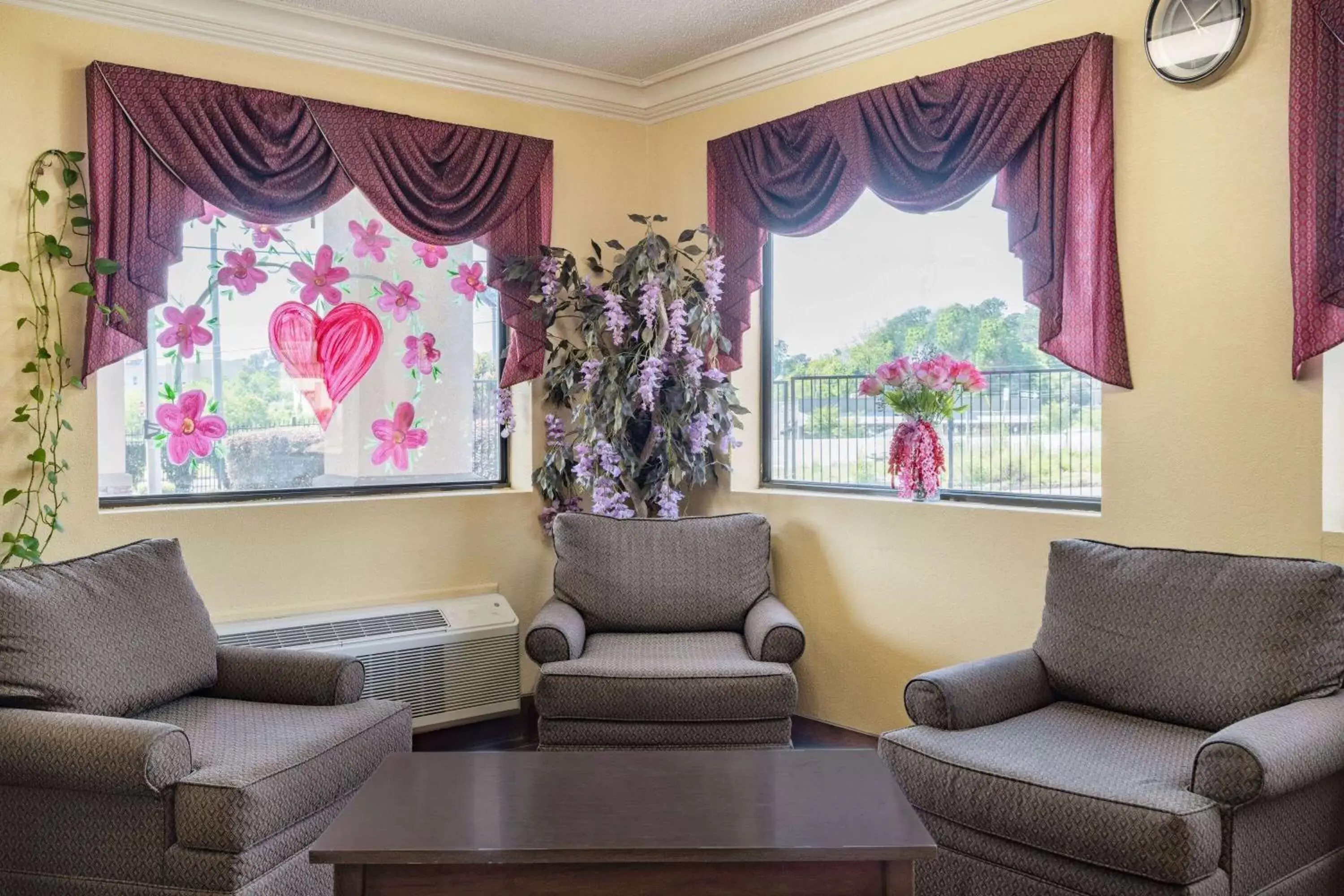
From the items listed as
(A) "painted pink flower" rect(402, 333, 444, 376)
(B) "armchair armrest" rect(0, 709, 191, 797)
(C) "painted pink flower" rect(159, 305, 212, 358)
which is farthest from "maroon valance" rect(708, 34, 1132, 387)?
(B) "armchair armrest" rect(0, 709, 191, 797)

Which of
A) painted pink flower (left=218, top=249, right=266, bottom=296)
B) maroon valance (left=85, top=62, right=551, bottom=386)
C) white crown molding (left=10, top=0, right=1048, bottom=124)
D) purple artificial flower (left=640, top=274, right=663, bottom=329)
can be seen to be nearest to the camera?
maroon valance (left=85, top=62, right=551, bottom=386)

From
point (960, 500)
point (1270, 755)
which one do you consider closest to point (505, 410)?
point (960, 500)

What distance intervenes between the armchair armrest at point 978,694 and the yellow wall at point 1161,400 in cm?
59

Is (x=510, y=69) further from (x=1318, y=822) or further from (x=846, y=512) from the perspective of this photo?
(x=1318, y=822)

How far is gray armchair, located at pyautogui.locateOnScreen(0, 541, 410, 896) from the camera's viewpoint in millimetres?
2254

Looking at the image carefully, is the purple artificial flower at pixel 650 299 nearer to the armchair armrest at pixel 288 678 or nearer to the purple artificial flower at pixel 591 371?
the purple artificial flower at pixel 591 371

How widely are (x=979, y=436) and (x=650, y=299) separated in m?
1.33

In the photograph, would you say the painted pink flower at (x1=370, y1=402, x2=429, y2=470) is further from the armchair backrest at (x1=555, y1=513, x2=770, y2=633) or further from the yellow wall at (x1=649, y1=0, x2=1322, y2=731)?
the yellow wall at (x1=649, y1=0, x2=1322, y2=731)

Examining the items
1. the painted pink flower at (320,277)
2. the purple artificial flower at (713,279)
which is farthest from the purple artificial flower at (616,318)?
the painted pink flower at (320,277)

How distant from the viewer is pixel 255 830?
2266 mm

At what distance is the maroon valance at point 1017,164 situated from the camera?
3.16 m

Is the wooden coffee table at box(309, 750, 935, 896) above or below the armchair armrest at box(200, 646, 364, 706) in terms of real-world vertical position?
below

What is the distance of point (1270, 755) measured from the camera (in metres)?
2.07

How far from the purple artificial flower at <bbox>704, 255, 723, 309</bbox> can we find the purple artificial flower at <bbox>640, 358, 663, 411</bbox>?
335mm
